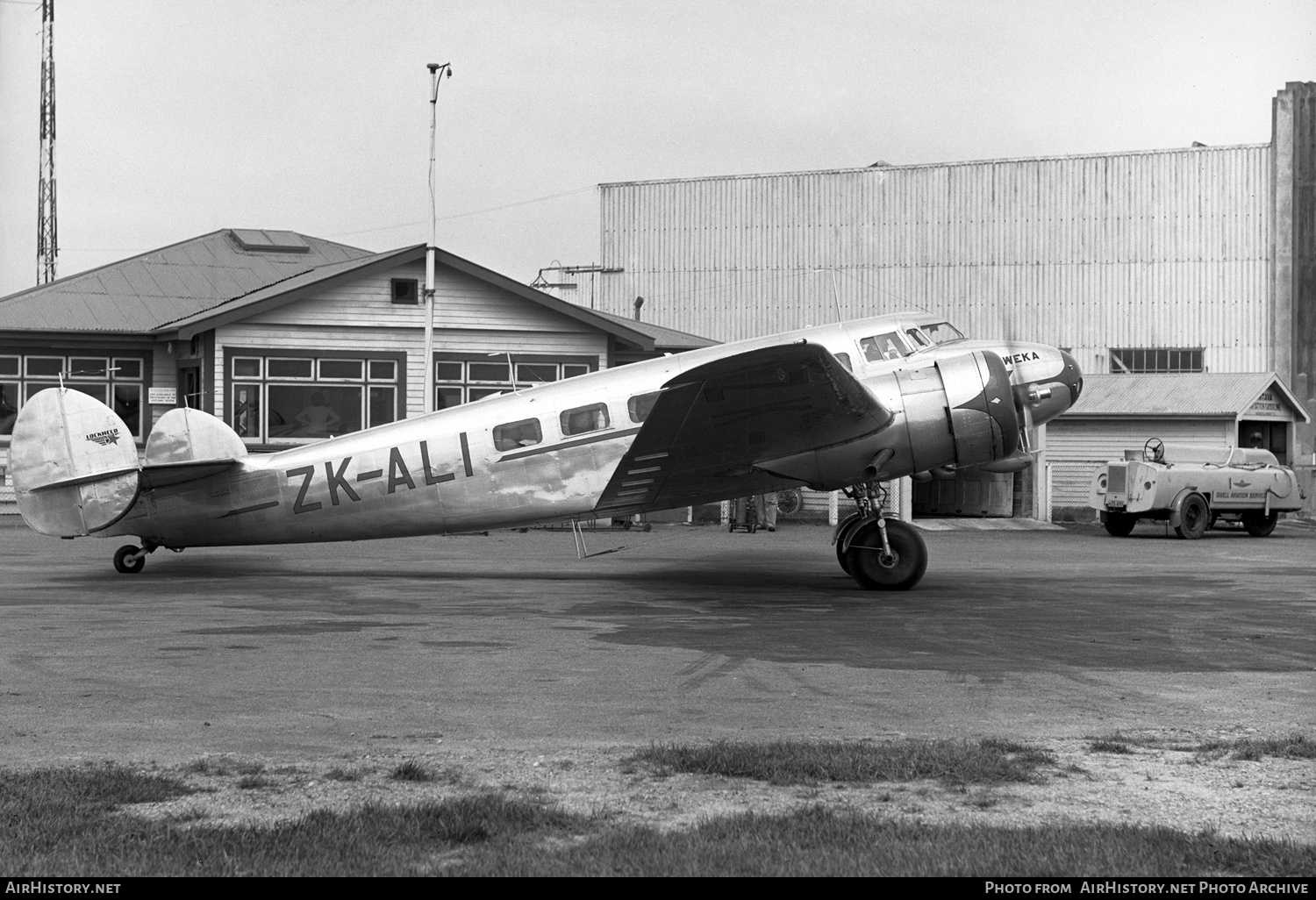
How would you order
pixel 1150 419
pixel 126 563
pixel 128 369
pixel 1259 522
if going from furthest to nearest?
pixel 1150 419
pixel 128 369
pixel 1259 522
pixel 126 563

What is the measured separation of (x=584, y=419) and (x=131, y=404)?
18.3 m

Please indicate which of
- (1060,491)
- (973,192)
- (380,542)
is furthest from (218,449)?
(973,192)

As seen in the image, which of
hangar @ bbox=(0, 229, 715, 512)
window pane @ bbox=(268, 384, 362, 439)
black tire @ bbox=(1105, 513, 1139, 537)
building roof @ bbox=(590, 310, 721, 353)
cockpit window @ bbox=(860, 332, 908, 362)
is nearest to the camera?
cockpit window @ bbox=(860, 332, 908, 362)

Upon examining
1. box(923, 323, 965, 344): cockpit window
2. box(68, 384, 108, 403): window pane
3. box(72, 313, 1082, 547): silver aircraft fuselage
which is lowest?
box(72, 313, 1082, 547): silver aircraft fuselage

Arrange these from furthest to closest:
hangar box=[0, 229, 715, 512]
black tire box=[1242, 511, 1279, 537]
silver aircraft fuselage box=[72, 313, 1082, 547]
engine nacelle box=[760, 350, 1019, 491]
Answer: black tire box=[1242, 511, 1279, 537] → hangar box=[0, 229, 715, 512] → silver aircraft fuselage box=[72, 313, 1082, 547] → engine nacelle box=[760, 350, 1019, 491]

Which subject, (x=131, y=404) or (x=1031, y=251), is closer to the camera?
(x=131, y=404)

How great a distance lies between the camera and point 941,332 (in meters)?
17.9

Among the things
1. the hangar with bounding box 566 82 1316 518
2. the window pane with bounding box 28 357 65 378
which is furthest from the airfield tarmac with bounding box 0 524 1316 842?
the hangar with bounding box 566 82 1316 518

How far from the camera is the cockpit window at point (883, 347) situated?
667 inches

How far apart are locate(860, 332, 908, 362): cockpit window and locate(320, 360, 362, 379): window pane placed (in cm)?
1702

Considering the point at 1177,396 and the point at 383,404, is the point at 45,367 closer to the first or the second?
the point at 383,404

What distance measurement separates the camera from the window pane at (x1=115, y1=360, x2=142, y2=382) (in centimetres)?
3139

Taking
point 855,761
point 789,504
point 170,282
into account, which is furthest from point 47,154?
point 855,761

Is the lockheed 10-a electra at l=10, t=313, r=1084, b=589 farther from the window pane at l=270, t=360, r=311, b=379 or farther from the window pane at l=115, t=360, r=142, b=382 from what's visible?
the window pane at l=115, t=360, r=142, b=382
